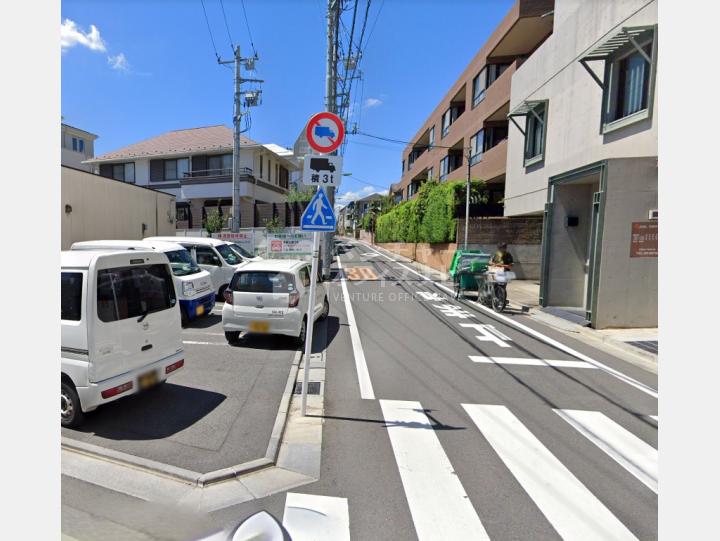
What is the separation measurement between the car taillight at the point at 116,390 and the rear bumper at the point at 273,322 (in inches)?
98.7

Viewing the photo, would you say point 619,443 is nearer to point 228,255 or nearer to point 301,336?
point 301,336

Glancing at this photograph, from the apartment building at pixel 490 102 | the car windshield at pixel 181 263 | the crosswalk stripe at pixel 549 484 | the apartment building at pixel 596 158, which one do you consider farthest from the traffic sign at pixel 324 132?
the apartment building at pixel 490 102

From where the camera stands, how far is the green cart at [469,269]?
37.2ft

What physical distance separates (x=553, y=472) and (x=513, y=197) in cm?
1503

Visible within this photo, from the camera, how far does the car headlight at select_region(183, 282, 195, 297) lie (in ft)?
25.4

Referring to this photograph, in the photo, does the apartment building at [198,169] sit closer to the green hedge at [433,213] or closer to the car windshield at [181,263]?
the green hedge at [433,213]

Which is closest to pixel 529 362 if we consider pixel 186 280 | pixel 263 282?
pixel 263 282

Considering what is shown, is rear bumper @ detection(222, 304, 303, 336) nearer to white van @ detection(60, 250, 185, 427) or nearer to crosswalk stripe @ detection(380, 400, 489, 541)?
white van @ detection(60, 250, 185, 427)

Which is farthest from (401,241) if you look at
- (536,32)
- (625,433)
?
(625,433)

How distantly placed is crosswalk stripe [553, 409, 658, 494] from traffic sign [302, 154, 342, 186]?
3.79 meters

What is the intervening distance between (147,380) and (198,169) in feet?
80.7

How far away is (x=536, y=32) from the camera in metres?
16.8

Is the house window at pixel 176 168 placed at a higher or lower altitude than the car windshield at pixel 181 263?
higher

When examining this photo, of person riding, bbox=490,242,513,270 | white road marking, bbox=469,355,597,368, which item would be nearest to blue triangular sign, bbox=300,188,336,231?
white road marking, bbox=469,355,597,368
